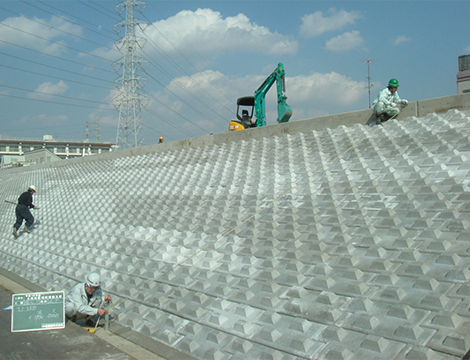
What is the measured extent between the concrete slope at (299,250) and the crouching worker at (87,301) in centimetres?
40

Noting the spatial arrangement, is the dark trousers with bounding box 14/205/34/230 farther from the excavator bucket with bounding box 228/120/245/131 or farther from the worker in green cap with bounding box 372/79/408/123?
the worker in green cap with bounding box 372/79/408/123

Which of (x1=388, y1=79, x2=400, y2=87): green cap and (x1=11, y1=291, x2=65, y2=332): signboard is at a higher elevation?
(x1=388, y1=79, x2=400, y2=87): green cap

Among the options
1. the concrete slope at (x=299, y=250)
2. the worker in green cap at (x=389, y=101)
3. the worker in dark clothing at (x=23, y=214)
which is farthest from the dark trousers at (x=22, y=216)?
the worker in green cap at (x=389, y=101)

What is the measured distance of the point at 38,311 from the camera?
5.88 meters

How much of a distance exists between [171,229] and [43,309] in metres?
3.13

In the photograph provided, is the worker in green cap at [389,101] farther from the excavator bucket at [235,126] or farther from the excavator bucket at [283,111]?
the excavator bucket at [235,126]

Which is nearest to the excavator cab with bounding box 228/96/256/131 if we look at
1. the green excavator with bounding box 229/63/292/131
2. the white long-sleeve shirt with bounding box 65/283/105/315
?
the green excavator with bounding box 229/63/292/131

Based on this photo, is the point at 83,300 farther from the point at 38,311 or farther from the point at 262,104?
the point at 262,104

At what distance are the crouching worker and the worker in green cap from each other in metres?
6.14

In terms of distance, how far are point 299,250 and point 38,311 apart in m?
3.59

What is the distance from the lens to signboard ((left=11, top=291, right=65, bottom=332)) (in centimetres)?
580

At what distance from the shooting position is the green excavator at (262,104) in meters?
17.0

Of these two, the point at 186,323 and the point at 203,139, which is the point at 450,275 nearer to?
the point at 186,323

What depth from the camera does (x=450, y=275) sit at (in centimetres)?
436
